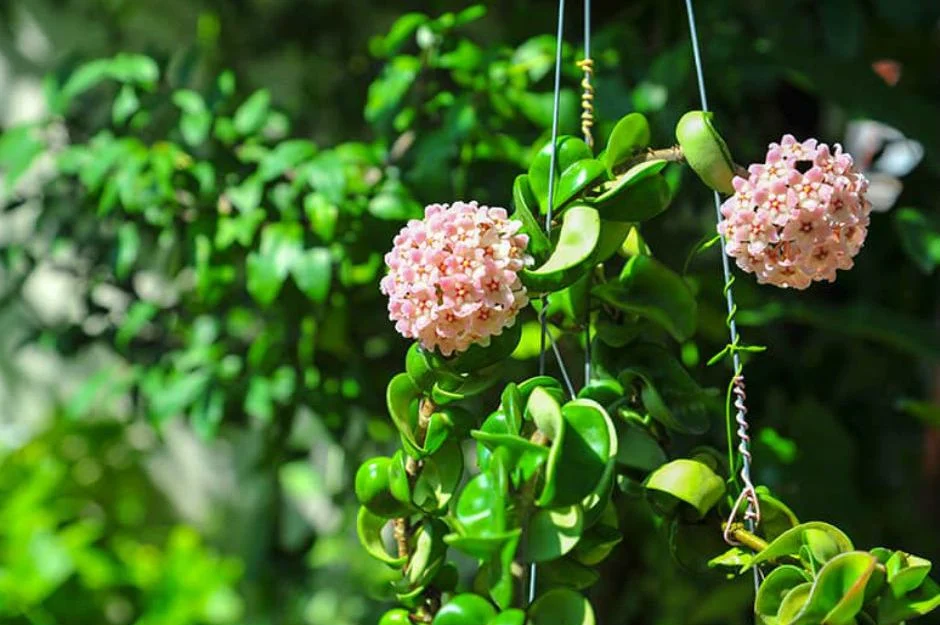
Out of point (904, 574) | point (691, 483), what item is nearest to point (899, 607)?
point (904, 574)

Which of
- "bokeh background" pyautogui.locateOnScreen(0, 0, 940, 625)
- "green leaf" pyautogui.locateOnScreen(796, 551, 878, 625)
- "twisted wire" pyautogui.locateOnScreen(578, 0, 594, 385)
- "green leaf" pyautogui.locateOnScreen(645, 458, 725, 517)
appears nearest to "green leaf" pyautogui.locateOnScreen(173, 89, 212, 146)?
"bokeh background" pyautogui.locateOnScreen(0, 0, 940, 625)

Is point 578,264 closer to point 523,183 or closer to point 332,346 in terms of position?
point 523,183

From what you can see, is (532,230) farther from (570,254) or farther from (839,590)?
(839,590)

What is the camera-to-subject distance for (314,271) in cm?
94

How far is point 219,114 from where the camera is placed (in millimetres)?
1062

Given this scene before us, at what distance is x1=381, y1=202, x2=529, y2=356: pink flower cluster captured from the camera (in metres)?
0.51

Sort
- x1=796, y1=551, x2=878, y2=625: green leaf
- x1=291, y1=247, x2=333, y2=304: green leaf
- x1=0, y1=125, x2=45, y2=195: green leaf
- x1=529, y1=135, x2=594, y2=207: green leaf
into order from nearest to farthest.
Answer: x1=796, y1=551, x2=878, y2=625: green leaf, x1=529, y1=135, x2=594, y2=207: green leaf, x1=291, y1=247, x2=333, y2=304: green leaf, x1=0, y1=125, x2=45, y2=195: green leaf

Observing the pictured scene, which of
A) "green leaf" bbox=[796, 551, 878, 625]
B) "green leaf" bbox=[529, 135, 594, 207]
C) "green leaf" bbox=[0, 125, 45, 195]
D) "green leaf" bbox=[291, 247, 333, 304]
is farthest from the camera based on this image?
"green leaf" bbox=[0, 125, 45, 195]

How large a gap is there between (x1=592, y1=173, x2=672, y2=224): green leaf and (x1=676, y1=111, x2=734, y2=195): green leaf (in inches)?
0.9

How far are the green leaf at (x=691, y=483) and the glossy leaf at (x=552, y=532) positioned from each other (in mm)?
88

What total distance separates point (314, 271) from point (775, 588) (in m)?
0.54

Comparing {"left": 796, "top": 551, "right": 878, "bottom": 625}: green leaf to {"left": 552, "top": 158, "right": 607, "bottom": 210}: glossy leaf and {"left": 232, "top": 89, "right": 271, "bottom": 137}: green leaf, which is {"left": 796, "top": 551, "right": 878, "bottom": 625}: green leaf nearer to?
{"left": 552, "top": 158, "right": 607, "bottom": 210}: glossy leaf

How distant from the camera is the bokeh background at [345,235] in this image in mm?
976

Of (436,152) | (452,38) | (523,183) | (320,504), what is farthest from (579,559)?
(320,504)
